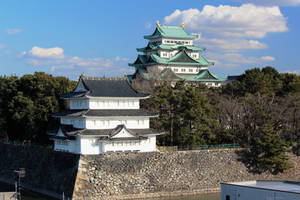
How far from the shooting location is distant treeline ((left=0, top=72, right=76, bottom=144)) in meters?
46.1

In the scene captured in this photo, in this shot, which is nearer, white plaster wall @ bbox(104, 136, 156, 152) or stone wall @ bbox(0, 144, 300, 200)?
stone wall @ bbox(0, 144, 300, 200)

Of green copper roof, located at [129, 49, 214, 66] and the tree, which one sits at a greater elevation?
green copper roof, located at [129, 49, 214, 66]

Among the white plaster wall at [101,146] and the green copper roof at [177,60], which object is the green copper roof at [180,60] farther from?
the white plaster wall at [101,146]

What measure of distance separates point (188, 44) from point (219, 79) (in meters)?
6.46

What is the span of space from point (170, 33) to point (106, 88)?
26.4 metres

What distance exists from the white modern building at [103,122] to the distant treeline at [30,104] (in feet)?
24.4

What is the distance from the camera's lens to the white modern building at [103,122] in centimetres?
3559

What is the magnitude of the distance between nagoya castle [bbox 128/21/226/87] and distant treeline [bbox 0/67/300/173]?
7671 mm

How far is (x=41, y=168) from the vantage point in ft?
129

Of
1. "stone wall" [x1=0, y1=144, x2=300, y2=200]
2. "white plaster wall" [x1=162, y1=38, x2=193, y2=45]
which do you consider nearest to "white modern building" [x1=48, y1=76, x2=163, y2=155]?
"stone wall" [x1=0, y1=144, x2=300, y2=200]

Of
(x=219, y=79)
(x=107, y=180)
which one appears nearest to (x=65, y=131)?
(x=107, y=180)

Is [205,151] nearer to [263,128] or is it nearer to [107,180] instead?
[263,128]

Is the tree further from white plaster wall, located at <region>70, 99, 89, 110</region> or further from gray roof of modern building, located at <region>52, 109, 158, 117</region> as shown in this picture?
white plaster wall, located at <region>70, 99, 89, 110</region>

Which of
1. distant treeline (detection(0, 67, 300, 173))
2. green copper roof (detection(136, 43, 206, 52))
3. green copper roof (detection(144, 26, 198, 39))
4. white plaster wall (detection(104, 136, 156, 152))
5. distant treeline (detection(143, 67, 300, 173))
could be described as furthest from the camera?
green copper roof (detection(144, 26, 198, 39))
